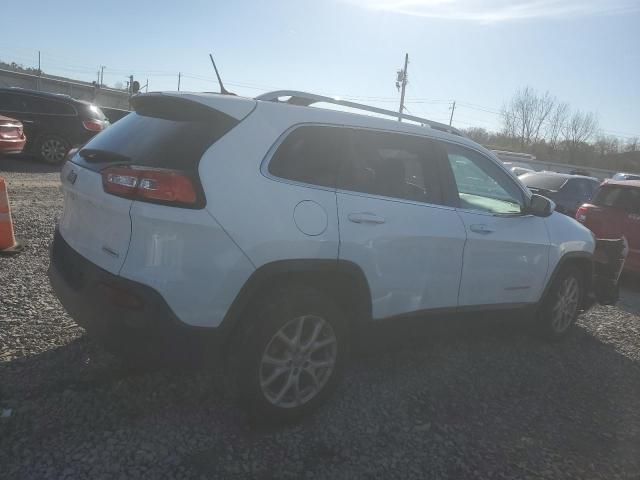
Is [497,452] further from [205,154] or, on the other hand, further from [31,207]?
[31,207]

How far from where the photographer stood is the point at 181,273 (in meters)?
2.42

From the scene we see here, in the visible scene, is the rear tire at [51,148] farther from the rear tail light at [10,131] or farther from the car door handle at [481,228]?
the car door handle at [481,228]

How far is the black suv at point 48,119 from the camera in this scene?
42.0 ft

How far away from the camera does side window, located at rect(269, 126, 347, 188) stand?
2.75m

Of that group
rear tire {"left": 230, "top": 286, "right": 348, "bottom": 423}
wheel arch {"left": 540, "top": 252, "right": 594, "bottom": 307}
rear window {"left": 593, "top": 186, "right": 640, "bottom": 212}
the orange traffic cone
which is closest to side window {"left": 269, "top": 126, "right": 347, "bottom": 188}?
rear tire {"left": 230, "top": 286, "right": 348, "bottom": 423}

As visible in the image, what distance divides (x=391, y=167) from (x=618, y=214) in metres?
5.51

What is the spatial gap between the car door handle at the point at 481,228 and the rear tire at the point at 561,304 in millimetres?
1253

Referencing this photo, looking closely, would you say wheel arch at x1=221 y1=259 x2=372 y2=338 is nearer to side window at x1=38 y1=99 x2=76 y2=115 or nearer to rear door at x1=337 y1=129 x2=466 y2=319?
rear door at x1=337 y1=129 x2=466 y2=319

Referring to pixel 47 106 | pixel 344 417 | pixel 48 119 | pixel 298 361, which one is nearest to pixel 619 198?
pixel 344 417

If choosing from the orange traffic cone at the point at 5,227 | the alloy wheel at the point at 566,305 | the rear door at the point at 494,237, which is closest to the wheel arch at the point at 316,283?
the rear door at the point at 494,237

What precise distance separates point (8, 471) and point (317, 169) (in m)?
2.06

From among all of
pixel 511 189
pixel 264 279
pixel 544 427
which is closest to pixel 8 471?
pixel 264 279

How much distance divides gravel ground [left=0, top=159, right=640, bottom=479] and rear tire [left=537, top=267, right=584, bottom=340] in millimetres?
329

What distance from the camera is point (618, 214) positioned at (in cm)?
730
